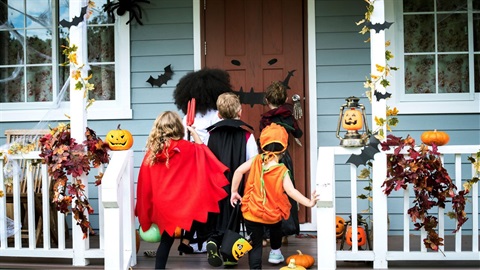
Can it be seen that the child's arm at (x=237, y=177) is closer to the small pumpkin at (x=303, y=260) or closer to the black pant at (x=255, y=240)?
the black pant at (x=255, y=240)

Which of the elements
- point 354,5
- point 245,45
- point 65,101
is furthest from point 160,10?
point 354,5

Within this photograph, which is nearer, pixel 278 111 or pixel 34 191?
pixel 278 111

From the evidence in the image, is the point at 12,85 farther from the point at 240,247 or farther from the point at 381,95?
the point at 381,95

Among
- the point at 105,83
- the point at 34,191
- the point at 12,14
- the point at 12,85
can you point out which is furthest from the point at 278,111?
the point at 12,14

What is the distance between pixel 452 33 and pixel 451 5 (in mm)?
293

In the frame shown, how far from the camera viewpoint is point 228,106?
18.6ft

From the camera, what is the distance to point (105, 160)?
19.0 ft

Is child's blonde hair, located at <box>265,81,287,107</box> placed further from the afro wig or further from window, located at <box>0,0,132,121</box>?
window, located at <box>0,0,132,121</box>

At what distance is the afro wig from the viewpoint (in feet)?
20.4

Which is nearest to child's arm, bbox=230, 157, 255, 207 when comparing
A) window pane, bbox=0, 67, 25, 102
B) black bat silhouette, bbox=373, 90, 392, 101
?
black bat silhouette, bbox=373, 90, 392, 101

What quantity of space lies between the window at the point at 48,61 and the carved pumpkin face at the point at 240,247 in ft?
8.16

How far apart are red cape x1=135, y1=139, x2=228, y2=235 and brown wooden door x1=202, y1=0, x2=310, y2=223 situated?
1.85m

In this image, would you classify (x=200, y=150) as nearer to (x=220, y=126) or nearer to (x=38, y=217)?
(x=220, y=126)

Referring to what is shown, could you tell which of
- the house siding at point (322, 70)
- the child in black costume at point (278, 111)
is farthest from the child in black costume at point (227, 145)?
the house siding at point (322, 70)
